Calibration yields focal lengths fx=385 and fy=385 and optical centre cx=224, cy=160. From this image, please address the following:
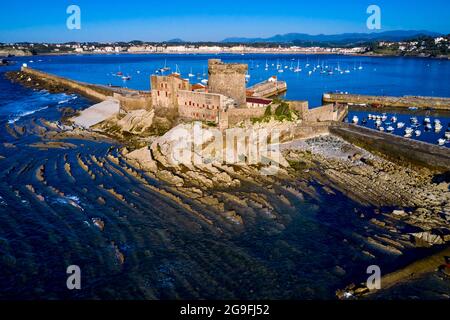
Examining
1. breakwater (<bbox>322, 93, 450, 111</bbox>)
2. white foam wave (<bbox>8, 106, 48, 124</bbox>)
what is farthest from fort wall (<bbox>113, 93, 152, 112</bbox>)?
breakwater (<bbox>322, 93, 450, 111</bbox>)

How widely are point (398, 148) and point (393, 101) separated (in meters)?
32.6

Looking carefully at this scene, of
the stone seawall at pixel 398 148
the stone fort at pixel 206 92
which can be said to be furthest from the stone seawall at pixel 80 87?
the stone seawall at pixel 398 148

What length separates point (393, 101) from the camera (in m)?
58.8

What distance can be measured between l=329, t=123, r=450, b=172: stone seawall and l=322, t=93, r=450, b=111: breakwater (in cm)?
2670

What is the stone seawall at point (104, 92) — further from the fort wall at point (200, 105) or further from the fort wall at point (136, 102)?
the fort wall at point (200, 105)

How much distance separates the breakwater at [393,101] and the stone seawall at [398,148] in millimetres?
26698

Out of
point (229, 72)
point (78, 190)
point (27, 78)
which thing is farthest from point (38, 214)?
point (27, 78)

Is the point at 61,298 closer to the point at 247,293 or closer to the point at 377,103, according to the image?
the point at 247,293

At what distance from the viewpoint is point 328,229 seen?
63.7ft

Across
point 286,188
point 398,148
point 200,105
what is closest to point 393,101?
point 398,148

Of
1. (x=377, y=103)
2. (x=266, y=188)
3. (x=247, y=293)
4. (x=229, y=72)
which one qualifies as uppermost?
(x=229, y=72)

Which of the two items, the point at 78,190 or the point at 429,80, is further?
the point at 429,80

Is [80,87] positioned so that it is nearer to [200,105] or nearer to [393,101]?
[200,105]

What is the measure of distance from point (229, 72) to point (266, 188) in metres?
16.7
